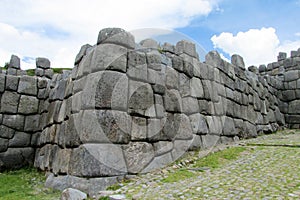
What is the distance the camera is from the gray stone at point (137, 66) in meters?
4.36

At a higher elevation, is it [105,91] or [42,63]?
[42,63]

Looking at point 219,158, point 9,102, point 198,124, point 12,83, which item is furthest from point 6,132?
point 219,158

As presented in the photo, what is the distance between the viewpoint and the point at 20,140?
6.26 m

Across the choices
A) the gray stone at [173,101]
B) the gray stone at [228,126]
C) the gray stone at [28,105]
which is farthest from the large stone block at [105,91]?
the gray stone at [228,126]

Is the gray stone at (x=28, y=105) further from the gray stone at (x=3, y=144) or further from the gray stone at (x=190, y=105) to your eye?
the gray stone at (x=190, y=105)

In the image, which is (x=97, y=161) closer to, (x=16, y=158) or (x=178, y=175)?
(x=178, y=175)

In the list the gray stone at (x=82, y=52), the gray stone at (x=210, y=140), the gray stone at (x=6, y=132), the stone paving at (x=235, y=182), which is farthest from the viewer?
the gray stone at (x=6, y=132)

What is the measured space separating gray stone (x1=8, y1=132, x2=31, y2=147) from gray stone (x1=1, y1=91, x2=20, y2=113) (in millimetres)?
600

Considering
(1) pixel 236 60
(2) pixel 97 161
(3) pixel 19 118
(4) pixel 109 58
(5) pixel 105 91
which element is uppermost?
(1) pixel 236 60

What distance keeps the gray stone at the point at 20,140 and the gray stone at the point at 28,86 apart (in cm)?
105

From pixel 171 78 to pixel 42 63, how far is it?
5.92 metres

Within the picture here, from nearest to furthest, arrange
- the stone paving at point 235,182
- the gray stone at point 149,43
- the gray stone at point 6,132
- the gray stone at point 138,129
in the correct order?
the stone paving at point 235,182
the gray stone at point 138,129
the gray stone at point 149,43
the gray stone at point 6,132

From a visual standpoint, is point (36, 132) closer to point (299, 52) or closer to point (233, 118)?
point (233, 118)

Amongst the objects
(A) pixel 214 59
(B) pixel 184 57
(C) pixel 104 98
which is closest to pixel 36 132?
(C) pixel 104 98
